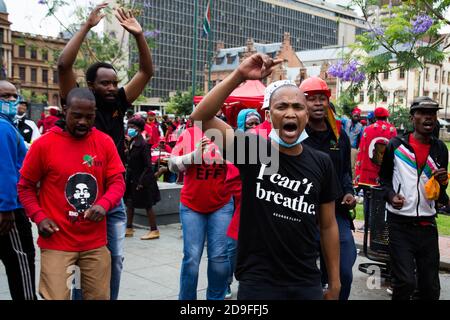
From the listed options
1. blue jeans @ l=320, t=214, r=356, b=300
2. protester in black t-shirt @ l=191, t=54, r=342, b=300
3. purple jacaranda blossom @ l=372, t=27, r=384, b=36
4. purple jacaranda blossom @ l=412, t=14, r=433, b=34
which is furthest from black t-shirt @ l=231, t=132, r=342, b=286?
purple jacaranda blossom @ l=372, t=27, r=384, b=36

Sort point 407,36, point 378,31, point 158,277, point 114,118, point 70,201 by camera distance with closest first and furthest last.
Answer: point 70,201 → point 114,118 → point 158,277 → point 407,36 → point 378,31

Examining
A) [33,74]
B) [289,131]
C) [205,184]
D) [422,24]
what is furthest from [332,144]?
[33,74]

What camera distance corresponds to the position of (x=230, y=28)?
112188 millimetres

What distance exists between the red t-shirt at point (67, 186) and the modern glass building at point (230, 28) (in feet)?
303

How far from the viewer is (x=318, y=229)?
319 centimetres

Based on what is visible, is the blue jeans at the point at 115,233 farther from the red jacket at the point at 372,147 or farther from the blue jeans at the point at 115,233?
the red jacket at the point at 372,147

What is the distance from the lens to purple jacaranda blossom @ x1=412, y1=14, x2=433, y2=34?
8984 millimetres

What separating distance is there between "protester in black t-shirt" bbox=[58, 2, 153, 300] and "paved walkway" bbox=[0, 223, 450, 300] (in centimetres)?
145

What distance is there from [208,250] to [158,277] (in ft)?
5.48

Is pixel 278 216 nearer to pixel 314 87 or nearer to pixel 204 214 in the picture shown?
pixel 314 87

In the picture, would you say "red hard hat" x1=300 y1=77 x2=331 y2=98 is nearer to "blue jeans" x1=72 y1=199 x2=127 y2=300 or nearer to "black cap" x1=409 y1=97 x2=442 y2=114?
"black cap" x1=409 y1=97 x2=442 y2=114
